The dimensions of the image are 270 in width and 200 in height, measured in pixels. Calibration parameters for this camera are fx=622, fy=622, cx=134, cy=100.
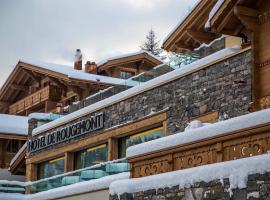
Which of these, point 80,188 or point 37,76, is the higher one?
point 37,76

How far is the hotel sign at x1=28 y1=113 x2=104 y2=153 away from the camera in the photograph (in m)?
23.9

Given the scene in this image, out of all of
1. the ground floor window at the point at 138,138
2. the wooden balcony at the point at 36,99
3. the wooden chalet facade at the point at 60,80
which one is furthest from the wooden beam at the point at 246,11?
the wooden balcony at the point at 36,99

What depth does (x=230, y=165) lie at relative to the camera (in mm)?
10211

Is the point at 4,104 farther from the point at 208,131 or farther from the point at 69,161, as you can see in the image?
the point at 208,131

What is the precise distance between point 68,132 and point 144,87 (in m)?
5.96

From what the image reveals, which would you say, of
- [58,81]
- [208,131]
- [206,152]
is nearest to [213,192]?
[206,152]

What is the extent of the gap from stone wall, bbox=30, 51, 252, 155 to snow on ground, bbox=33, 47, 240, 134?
16cm

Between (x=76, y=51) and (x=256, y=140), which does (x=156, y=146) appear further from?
(x=76, y=51)

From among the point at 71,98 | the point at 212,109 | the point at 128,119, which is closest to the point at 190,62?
the point at 212,109

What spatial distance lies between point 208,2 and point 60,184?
9215mm

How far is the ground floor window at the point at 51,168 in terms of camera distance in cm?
2673

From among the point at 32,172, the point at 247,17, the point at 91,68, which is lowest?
the point at 32,172

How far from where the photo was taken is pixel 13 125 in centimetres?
3575

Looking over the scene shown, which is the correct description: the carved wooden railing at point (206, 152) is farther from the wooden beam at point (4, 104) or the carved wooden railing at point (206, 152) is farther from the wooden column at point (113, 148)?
the wooden beam at point (4, 104)
